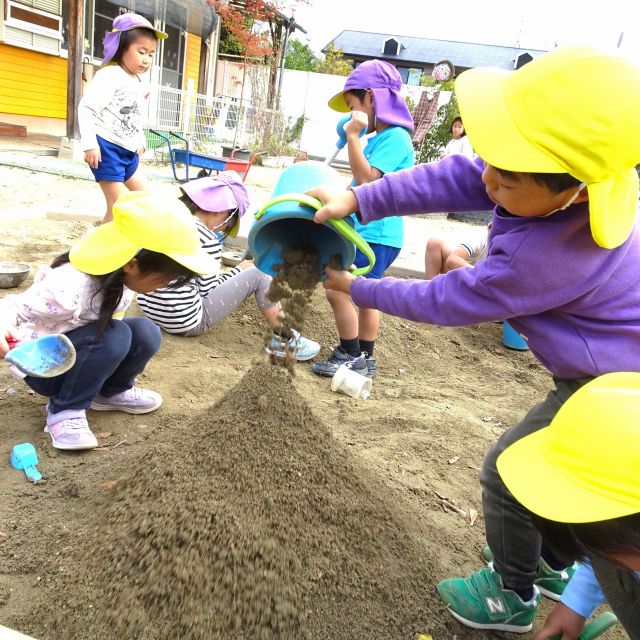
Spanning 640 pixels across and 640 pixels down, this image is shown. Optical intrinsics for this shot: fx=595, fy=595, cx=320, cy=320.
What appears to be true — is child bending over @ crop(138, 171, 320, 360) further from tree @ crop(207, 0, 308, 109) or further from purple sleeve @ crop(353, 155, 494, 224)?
tree @ crop(207, 0, 308, 109)

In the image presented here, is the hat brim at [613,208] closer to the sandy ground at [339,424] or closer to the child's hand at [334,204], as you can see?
the child's hand at [334,204]

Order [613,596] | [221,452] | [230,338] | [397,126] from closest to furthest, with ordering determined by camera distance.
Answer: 1. [613,596]
2. [221,452]
3. [397,126]
4. [230,338]

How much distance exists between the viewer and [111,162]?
13.0ft

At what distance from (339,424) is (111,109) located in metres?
2.71

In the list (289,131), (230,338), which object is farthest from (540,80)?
(289,131)

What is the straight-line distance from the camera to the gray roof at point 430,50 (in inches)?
1490

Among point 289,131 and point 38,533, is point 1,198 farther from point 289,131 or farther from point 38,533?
point 289,131

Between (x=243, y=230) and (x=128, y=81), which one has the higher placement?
(x=128, y=81)

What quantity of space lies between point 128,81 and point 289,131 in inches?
512

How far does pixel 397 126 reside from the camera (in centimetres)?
310

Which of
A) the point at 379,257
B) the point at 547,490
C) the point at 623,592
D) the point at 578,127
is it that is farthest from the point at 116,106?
the point at 623,592

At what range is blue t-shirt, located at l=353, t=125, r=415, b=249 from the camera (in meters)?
3.02

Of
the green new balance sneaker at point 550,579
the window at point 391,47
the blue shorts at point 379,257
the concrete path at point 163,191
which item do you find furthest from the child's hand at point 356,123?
the window at point 391,47

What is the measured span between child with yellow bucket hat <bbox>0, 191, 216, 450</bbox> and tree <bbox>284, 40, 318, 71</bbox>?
89.0 ft
